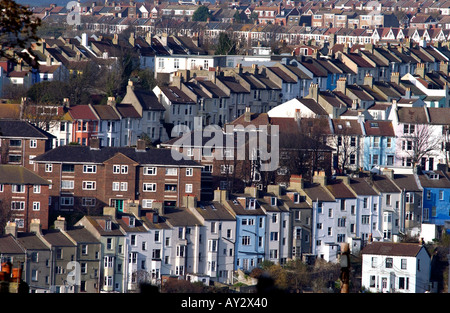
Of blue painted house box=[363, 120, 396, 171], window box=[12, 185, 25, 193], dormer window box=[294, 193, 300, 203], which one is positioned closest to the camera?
window box=[12, 185, 25, 193]

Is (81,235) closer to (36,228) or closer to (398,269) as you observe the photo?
(36,228)

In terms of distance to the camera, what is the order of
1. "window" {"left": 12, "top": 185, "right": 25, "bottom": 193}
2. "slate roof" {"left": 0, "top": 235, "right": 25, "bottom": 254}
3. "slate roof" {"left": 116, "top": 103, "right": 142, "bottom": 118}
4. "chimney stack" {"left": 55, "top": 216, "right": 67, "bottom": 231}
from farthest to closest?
"slate roof" {"left": 116, "top": 103, "right": 142, "bottom": 118}
"window" {"left": 12, "top": 185, "right": 25, "bottom": 193}
"chimney stack" {"left": 55, "top": 216, "right": 67, "bottom": 231}
"slate roof" {"left": 0, "top": 235, "right": 25, "bottom": 254}

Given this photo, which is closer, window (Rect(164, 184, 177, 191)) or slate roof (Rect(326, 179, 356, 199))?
window (Rect(164, 184, 177, 191))

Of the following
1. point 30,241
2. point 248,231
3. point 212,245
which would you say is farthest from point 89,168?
point 30,241

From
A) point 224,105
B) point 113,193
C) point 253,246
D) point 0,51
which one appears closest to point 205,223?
point 253,246

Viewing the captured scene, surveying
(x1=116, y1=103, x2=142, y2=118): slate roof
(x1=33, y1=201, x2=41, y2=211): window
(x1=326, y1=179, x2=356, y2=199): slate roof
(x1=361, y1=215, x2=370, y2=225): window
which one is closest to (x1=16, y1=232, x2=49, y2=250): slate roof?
(x1=33, y1=201, x2=41, y2=211): window

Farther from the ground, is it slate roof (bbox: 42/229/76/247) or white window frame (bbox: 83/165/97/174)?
white window frame (bbox: 83/165/97/174)

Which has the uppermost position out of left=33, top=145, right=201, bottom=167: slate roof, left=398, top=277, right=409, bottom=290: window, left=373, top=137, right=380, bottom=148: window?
left=373, top=137, right=380, bottom=148: window

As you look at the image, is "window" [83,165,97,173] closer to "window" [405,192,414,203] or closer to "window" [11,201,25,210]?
"window" [11,201,25,210]
